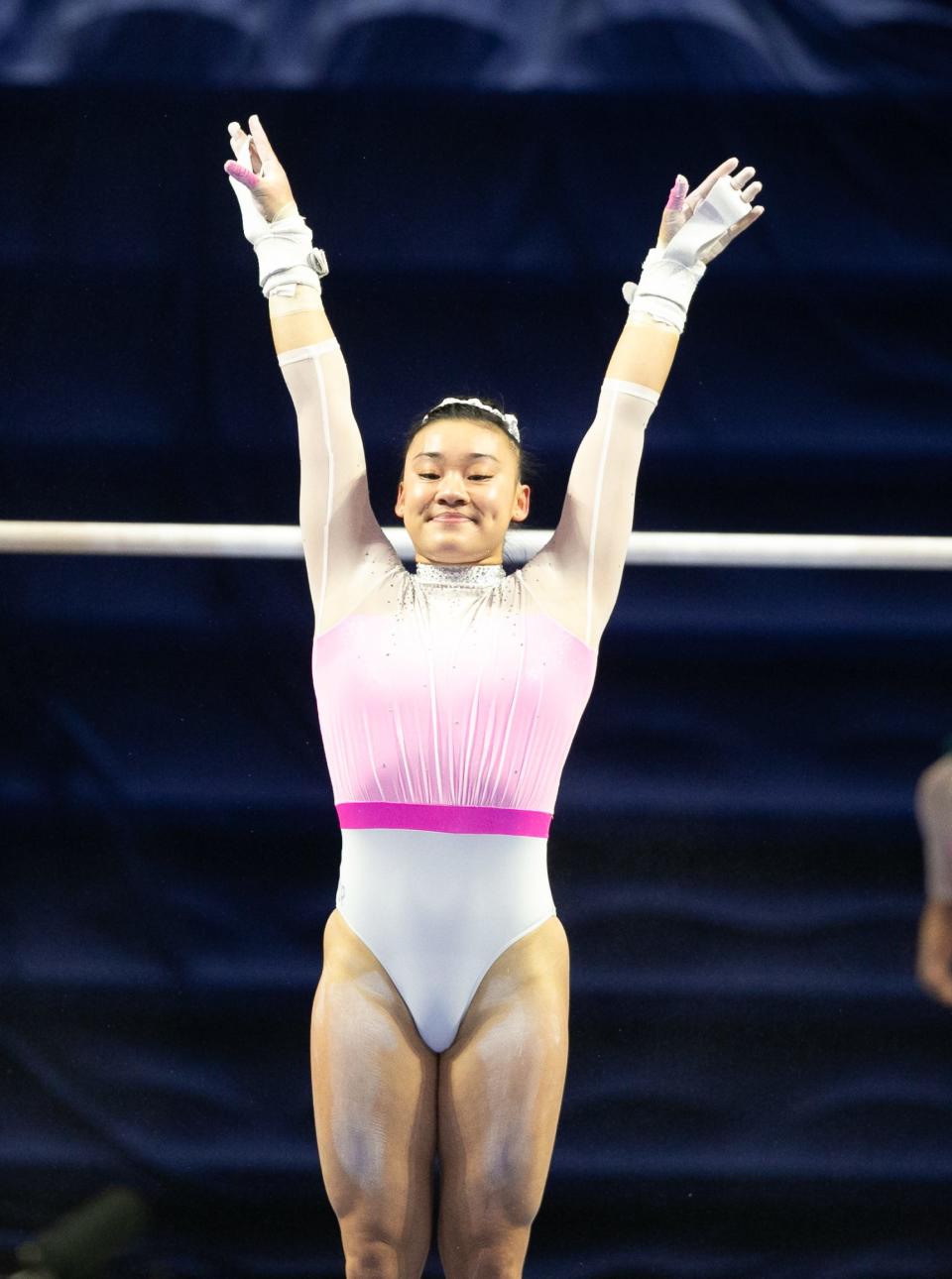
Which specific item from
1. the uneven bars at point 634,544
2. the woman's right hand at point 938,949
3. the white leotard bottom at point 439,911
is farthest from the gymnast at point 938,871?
the white leotard bottom at point 439,911

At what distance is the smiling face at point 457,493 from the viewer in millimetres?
1873

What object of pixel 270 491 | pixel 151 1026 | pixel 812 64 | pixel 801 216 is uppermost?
pixel 812 64

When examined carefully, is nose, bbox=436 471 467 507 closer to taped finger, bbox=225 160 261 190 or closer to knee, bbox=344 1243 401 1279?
taped finger, bbox=225 160 261 190

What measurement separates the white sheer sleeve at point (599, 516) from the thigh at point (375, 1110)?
55cm

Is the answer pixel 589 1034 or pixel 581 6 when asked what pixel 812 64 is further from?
pixel 589 1034

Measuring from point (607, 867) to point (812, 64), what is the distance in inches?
62.0

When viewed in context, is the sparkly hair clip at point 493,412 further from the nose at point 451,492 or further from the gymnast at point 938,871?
the gymnast at point 938,871

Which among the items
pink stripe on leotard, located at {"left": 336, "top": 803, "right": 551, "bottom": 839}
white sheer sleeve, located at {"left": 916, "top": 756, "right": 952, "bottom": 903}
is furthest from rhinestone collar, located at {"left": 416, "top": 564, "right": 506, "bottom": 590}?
white sheer sleeve, located at {"left": 916, "top": 756, "right": 952, "bottom": 903}

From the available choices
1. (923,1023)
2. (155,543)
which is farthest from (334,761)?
(923,1023)

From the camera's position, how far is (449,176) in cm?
264

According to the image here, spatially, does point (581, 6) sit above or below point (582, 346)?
above

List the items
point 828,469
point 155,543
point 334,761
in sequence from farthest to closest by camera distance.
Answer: point 828,469, point 155,543, point 334,761

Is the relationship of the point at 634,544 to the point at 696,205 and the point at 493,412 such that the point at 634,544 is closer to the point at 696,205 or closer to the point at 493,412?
the point at 493,412

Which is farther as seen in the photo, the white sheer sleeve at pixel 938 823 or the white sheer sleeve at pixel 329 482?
the white sheer sleeve at pixel 938 823
